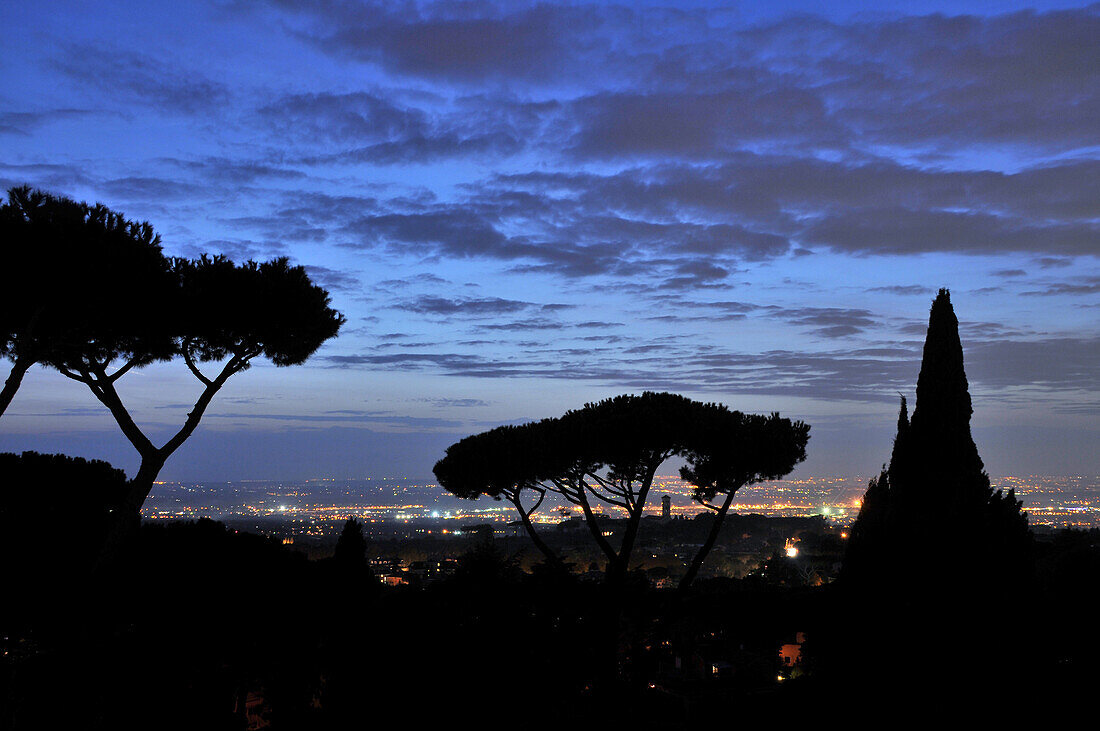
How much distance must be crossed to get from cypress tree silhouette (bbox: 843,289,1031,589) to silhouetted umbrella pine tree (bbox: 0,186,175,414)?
37.9 feet

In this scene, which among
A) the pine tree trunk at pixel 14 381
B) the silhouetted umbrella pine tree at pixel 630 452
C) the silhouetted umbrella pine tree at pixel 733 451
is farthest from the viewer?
the silhouetted umbrella pine tree at pixel 733 451

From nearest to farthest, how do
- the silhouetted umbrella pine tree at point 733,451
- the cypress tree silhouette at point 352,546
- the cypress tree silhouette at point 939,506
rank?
the cypress tree silhouette at point 939,506 < the silhouetted umbrella pine tree at point 733,451 < the cypress tree silhouette at point 352,546

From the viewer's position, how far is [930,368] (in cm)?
1336

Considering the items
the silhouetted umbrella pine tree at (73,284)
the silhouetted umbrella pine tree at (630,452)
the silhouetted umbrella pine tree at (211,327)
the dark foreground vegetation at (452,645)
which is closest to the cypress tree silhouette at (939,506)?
the dark foreground vegetation at (452,645)

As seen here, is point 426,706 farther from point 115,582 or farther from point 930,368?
point 930,368

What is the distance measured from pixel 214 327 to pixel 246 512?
156 m

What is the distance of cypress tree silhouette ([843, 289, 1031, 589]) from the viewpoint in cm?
1112

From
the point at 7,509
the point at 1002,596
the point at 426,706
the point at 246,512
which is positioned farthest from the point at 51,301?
the point at 246,512

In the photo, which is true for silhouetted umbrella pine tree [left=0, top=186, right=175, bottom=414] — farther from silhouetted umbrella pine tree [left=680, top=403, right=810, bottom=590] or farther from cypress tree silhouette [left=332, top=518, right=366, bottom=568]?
silhouetted umbrella pine tree [left=680, top=403, right=810, bottom=590]

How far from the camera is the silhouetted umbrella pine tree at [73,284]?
9664mm

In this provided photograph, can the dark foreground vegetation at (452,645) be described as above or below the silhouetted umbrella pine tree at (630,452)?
below

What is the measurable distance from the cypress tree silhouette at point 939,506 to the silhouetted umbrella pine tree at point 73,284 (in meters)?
11.5

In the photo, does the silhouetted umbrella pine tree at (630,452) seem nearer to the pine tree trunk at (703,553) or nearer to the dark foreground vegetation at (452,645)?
the pine tree trunk at (703,553)

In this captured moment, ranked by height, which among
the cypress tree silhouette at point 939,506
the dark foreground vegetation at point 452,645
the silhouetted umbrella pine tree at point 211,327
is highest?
the silhouetted umbrella pine tree at point 211,327
